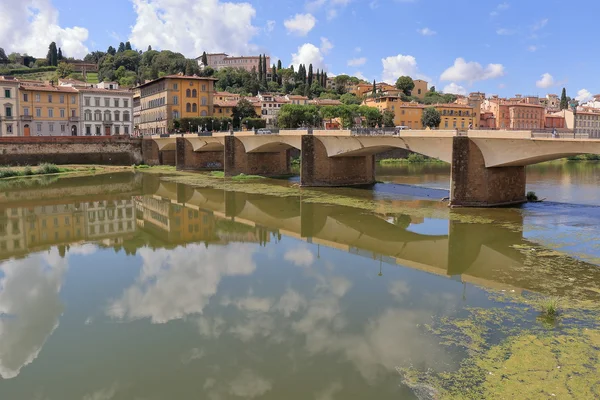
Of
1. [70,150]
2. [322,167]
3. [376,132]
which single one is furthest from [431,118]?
[376,132]

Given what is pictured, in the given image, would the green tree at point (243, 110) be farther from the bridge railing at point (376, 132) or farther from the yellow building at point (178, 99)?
the bridge railing at point (376, 132)

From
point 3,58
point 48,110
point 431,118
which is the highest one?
point 3,58

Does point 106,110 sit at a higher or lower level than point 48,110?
higher

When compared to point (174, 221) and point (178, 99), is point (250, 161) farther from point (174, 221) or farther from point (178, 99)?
point (178, 99)

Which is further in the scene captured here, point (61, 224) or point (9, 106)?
point (9, 106)

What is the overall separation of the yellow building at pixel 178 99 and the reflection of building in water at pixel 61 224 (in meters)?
45.1

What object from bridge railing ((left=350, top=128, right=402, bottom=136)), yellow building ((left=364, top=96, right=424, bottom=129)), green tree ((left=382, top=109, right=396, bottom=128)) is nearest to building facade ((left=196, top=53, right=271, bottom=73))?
yellow building ((left=364, top=96, right=424, bottom=129))

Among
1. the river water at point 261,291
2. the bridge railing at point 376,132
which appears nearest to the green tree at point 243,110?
the bridge railing at point 376,132

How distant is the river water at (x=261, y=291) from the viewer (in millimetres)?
9797

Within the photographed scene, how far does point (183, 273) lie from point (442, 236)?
1086cm

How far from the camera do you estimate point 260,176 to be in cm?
4925

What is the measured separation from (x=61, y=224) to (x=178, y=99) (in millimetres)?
53564

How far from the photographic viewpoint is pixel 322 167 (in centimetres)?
4016

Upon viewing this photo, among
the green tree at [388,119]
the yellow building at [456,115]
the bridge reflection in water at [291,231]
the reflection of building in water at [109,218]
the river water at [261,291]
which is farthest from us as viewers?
the yellow building at [456,115]
